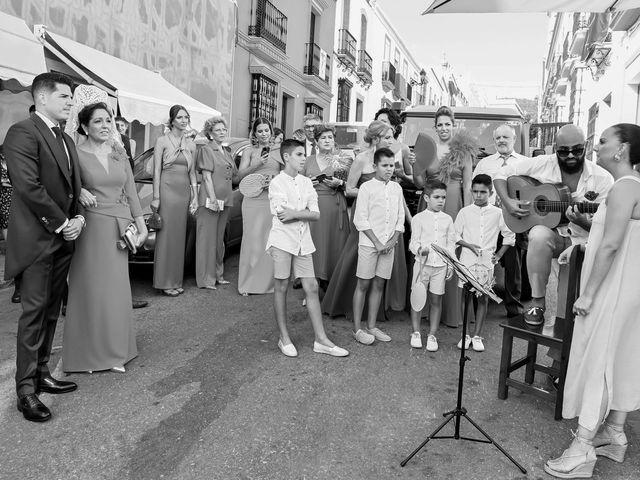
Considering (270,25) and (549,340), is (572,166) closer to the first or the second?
(549,340)

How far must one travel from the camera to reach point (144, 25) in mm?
12312

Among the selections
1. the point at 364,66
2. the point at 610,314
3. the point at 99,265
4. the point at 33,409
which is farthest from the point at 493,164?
the point at 364,66

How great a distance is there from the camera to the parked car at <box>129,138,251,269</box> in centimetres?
687

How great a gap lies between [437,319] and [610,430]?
6.64ft

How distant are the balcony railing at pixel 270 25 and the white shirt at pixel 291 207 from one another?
43.9 feet

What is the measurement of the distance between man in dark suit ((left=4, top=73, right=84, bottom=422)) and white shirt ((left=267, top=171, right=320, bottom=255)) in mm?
1612

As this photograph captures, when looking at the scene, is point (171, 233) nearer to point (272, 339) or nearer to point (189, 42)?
point (272, 339)

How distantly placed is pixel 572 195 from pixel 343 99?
79.3 ft

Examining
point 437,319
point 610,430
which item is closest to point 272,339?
point 437,319

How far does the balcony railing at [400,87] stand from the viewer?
125ft

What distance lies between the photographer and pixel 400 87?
39281 millimetres

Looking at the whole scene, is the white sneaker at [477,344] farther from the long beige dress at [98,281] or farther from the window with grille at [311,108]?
Result: the window with grille at [311,108]

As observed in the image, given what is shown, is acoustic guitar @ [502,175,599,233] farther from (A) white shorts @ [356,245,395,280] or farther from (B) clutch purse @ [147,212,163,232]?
(B) clutch purse @ [147,212,163,232]

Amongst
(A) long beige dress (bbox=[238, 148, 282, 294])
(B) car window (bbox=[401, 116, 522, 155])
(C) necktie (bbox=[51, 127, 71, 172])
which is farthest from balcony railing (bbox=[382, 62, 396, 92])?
(C) necktie (bbox=[51, 127, 71, 172])
